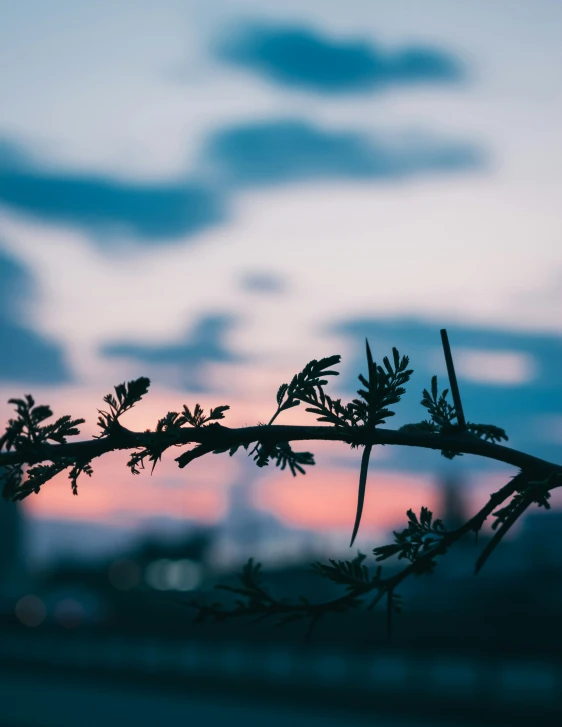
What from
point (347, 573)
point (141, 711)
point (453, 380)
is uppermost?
point (453, 380)

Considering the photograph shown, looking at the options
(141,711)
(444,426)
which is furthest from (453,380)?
(141,711)

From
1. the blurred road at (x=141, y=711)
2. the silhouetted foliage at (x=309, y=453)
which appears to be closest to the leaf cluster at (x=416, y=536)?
the silhouetted foliage at (x=309, y=453)

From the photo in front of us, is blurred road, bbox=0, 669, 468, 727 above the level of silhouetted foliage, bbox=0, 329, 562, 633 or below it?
below

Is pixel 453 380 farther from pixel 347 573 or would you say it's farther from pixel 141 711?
pixel 141 711

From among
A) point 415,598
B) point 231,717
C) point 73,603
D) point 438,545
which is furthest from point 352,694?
point 73,603

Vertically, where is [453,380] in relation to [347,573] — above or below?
above

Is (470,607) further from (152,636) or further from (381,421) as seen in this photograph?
(381,421)

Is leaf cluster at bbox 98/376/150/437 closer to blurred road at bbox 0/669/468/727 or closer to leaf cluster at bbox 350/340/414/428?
leaf cluster at bbox 350/340/414/428

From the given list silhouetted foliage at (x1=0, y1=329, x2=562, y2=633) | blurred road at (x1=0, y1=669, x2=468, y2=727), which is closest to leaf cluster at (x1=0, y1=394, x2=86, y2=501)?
silhouetted foliage at (x1=0, y1=329, x2=562, y2=633)

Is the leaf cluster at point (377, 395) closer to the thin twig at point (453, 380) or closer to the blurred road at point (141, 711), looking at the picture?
the thin twig at point (453, 380)

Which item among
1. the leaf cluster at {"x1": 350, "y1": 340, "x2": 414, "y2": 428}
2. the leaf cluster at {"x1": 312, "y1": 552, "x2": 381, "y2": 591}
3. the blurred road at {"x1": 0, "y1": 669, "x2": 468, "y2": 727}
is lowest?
the blurred road at {"x1": 0, "y1": 669, "x2": 468, "y2": 727}

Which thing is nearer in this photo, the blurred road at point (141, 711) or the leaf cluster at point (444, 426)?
the leaf cluster at point (444, 426)

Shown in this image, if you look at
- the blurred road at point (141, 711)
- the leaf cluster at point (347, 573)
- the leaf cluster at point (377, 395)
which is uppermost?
the leaf cluster at point (377, 395)

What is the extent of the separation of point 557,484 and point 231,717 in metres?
35.4
